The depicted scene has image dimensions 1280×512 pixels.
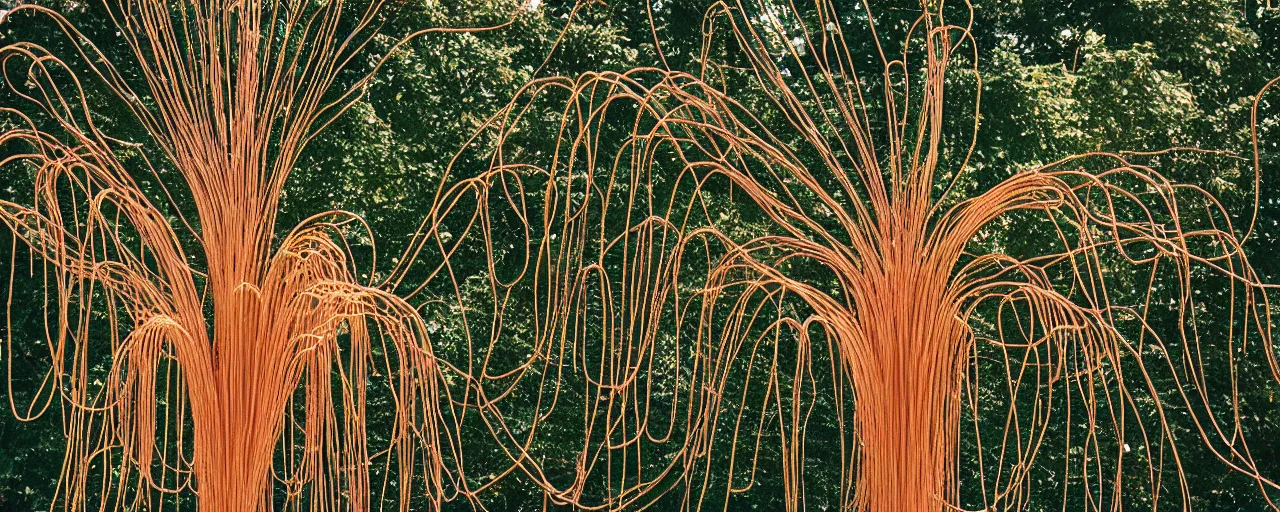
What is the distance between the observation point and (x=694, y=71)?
13.9 ft

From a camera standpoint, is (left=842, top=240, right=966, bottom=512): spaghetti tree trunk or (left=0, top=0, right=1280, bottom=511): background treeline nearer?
(left=842, top=240, right=966, bottom=512): spaghetti tree trunk

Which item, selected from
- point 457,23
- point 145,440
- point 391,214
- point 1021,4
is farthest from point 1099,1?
point 145,440

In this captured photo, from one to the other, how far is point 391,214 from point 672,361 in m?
0.93

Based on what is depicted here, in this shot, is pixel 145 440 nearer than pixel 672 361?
Yes

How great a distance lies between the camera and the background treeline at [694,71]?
162 inches

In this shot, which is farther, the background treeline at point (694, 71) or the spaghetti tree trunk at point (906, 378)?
the background treeline at point (694, 71)

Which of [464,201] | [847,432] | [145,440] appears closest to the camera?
[145,440]

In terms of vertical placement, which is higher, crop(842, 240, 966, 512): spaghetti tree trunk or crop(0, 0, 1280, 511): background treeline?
crop(0, 0, 1280, 511): background treeline

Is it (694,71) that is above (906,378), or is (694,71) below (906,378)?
above

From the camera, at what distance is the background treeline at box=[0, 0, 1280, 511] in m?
4.11

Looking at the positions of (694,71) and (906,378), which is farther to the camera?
(694,71)

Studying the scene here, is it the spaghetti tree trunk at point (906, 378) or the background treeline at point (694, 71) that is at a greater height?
the background treeline at point (694, 71)

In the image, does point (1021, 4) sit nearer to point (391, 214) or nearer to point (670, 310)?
point (670, 310)

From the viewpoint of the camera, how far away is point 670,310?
13.3ft
